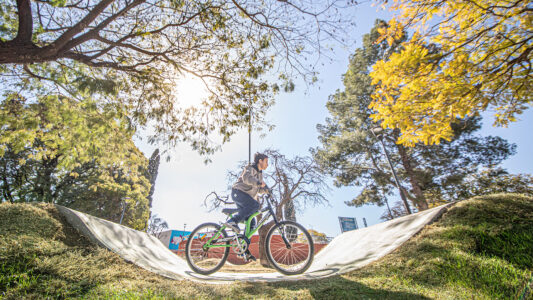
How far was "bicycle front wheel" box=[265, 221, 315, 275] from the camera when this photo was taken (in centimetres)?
344

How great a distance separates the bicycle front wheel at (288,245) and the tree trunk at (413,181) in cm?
1376

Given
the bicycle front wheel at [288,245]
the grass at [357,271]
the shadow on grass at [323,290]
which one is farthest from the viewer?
the bicycle front wheel at [288,245]

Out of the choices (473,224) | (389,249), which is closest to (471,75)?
(473,224)

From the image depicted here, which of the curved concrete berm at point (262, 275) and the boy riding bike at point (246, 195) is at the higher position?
the boy riding bike at point (246, 195)

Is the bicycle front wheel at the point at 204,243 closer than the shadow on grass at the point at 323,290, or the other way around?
the shadow on grass at the point at 323,290

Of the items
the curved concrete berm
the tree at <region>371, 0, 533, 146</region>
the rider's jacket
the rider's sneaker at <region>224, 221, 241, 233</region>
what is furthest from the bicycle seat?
the tree at <region>371, 0, 533, 146</region>

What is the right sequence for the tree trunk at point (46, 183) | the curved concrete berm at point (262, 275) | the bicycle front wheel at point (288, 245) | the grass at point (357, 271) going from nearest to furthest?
the grass at point (357, 271), the curved concrete berm at point (262, 275), the bicycle front wheel at point (288, 245), the tree trunk at point (46, 183)

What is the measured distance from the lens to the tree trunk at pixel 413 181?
1368 cm

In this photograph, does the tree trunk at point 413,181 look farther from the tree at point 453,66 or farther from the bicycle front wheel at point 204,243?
the bicycle front wheel at point 204,243

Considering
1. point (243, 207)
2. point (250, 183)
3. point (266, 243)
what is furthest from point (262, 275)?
point (250, 183)

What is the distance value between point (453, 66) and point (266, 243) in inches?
173

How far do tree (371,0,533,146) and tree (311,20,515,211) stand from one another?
888 cm

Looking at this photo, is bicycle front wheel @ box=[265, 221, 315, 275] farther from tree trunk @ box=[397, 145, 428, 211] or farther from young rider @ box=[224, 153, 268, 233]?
tree trunk @ box=[397, 145, 428, 211]

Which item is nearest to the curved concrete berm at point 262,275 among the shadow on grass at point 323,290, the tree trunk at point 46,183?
the shadow on grass at point 323,290
